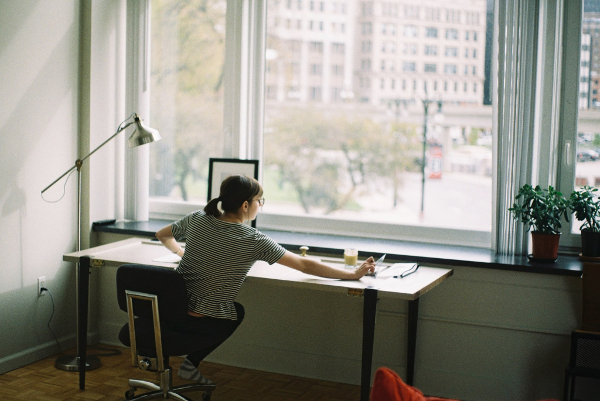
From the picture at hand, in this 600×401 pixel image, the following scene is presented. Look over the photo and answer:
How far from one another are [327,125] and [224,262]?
1.39 meters

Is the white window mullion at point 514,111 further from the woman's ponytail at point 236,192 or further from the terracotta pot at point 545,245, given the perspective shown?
the woman's ponytail at point 236,192

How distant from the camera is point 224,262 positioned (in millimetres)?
2701

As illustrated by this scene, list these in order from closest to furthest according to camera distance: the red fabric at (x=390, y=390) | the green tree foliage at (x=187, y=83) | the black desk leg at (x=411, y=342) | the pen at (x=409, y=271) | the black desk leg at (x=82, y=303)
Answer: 1. the red fabric at (x=390, y=390)
2. the pen at (x=409, y=271)
3. the black desk leg at (x=82, y=303)
4. the black desk leg at (x=411, y=342)
5. the green tree foliage at (x=187, y=83)

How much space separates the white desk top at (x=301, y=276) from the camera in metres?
2.63

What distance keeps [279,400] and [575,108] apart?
2.11 meters

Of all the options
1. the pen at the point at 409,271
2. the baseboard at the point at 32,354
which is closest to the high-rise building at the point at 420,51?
the pen at the point at 409,271

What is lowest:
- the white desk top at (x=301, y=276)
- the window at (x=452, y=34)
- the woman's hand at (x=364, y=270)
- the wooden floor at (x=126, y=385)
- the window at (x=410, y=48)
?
the wooden floor at (x=126, y=385)

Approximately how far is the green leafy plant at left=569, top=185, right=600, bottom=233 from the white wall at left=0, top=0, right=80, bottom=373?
2775 millimetres

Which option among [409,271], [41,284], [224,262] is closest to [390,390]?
[224,262]

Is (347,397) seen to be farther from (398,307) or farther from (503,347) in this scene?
(503,347)

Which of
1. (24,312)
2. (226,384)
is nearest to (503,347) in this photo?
(226,384)

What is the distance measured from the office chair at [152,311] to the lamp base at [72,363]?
35.1 inches

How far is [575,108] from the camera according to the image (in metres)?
3.25

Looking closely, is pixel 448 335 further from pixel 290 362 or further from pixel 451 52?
pixel 451 52
